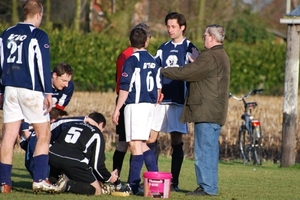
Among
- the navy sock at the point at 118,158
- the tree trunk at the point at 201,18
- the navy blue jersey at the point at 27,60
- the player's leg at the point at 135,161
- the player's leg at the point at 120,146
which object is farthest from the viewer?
the tree trunk at the point at 201,18

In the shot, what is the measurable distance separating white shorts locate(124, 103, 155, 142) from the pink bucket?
20.4 inches

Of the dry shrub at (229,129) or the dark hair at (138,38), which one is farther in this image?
the dry shrub at (229,129)

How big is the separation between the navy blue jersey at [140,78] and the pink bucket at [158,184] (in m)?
0.91

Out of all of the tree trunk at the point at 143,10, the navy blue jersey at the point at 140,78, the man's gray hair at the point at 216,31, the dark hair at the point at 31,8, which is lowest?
the navy blue jersey at the point at 140,78

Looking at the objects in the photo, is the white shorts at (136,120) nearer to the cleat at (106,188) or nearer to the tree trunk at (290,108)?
the cleat at (106,188)

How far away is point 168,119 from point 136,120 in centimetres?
109

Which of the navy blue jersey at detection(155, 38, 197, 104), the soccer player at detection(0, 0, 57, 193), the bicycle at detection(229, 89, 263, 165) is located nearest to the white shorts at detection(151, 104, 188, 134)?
the navy blue jersey at detection(155, 38, 197, 104)

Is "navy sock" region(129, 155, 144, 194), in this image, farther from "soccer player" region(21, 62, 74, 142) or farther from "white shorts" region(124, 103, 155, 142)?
"soccer player" region(21, 62, 74, 142)

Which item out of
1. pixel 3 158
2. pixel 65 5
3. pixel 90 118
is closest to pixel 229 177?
pixel 90 118

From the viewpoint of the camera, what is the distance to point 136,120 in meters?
9.34

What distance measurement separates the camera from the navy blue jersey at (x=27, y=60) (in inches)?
345

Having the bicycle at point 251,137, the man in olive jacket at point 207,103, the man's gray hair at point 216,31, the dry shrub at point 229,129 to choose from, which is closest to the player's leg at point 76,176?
the man in olive jacket at point 207,103

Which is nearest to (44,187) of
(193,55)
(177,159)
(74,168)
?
(74,168)

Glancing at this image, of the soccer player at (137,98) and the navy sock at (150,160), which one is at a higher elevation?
Answer: the soccer player at (137,98)
